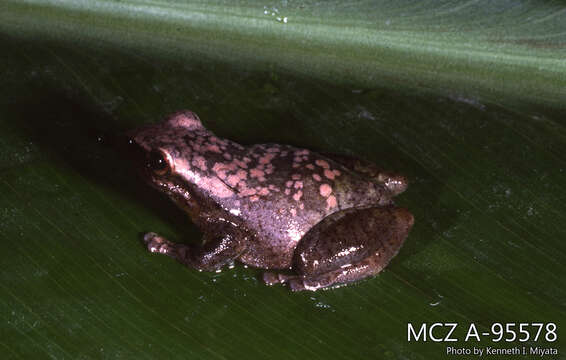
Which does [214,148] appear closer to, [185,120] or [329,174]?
[185,120]

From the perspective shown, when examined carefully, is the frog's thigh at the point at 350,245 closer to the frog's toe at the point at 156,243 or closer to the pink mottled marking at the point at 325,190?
the pink mottled marking at the point at 325,190

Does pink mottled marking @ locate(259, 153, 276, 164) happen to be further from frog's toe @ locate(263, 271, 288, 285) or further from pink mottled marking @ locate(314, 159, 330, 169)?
frog's toe @ locate(263, 271, 288, 285)

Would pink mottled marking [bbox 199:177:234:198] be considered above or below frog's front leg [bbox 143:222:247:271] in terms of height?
above

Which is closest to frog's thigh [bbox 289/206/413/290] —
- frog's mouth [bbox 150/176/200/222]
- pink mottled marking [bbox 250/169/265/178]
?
pink mottled marking [bbox 250/169/265/178]

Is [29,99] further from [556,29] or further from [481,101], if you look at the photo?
[556,29]

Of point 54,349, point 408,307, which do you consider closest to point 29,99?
point 54,349

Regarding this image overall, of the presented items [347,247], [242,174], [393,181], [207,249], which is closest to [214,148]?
[242,174]

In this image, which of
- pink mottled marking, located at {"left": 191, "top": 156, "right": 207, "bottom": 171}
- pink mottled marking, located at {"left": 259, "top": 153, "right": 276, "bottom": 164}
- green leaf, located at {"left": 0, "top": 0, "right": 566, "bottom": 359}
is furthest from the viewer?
pink mottled marking, located at {"left": 259, "top": 153, "right": 276, "bottom": 164}
